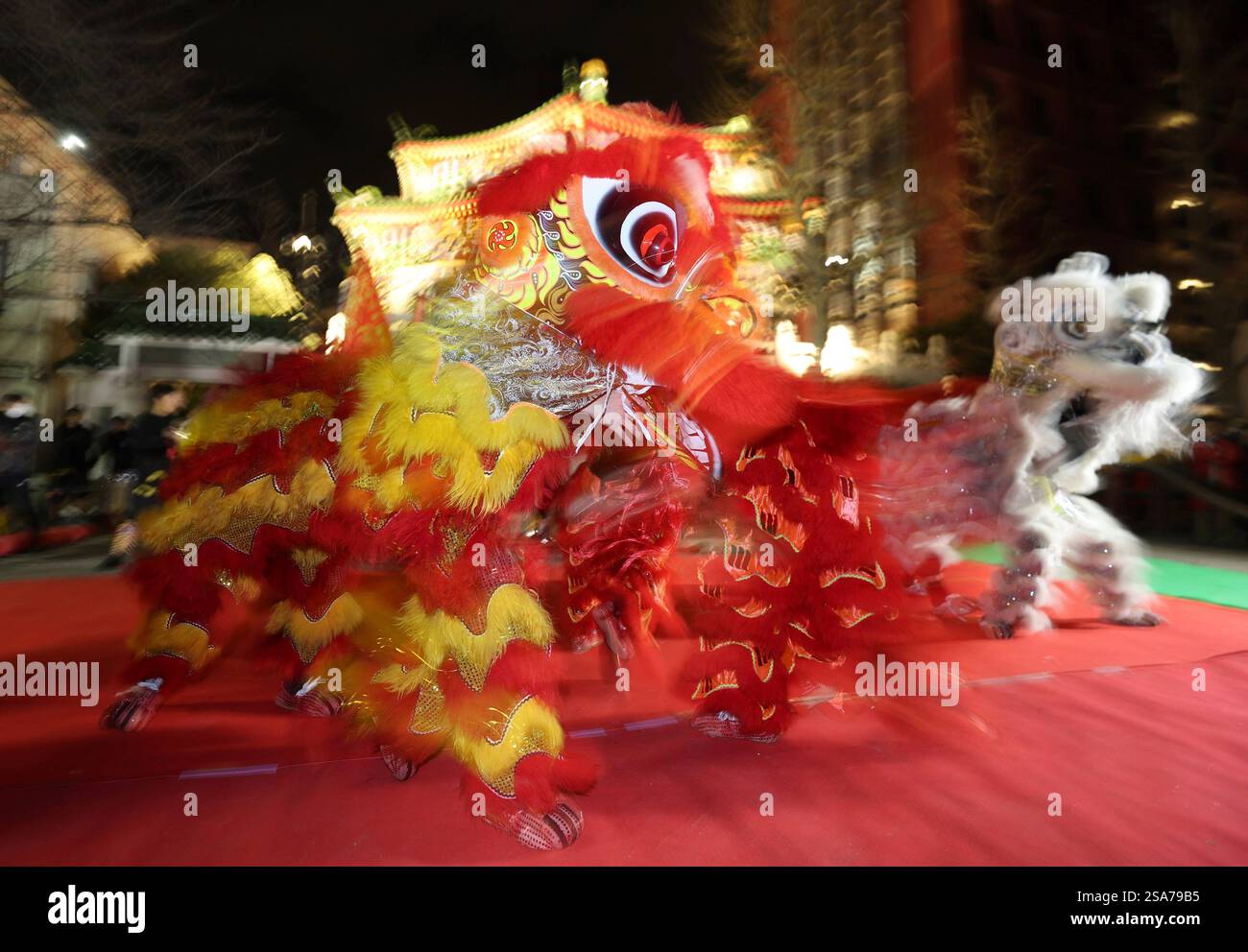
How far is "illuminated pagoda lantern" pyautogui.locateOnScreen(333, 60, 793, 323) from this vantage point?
171 cm

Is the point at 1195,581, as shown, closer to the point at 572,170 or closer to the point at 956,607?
the point at 956,607

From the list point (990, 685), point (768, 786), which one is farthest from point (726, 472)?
point (990, 685)

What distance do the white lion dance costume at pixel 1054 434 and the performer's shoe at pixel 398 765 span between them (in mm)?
1955

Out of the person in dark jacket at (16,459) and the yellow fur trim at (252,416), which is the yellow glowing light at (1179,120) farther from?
the person in dark jacket at (16,459)

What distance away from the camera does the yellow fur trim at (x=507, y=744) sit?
1.35 meters

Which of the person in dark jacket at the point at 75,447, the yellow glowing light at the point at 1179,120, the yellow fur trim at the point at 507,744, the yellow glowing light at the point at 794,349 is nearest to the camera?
the yellow fur trim at the point at 507,744

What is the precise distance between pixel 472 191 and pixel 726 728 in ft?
5.00

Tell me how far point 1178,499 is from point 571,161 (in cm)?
700

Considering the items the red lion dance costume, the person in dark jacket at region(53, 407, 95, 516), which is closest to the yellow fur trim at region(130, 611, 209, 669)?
the red lion dance costume

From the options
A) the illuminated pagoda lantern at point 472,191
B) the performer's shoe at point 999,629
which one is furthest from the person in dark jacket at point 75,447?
the performer's shoe at point 999,629

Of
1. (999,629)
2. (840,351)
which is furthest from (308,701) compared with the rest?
(840,351)

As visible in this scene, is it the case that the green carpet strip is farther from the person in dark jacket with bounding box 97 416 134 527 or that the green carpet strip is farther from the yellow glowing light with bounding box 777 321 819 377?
the person in dark jacket with bounding box 97 416 134 527

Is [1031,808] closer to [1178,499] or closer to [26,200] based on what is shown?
[1178,499]

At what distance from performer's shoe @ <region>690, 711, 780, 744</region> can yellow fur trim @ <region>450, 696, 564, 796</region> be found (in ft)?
2.34
